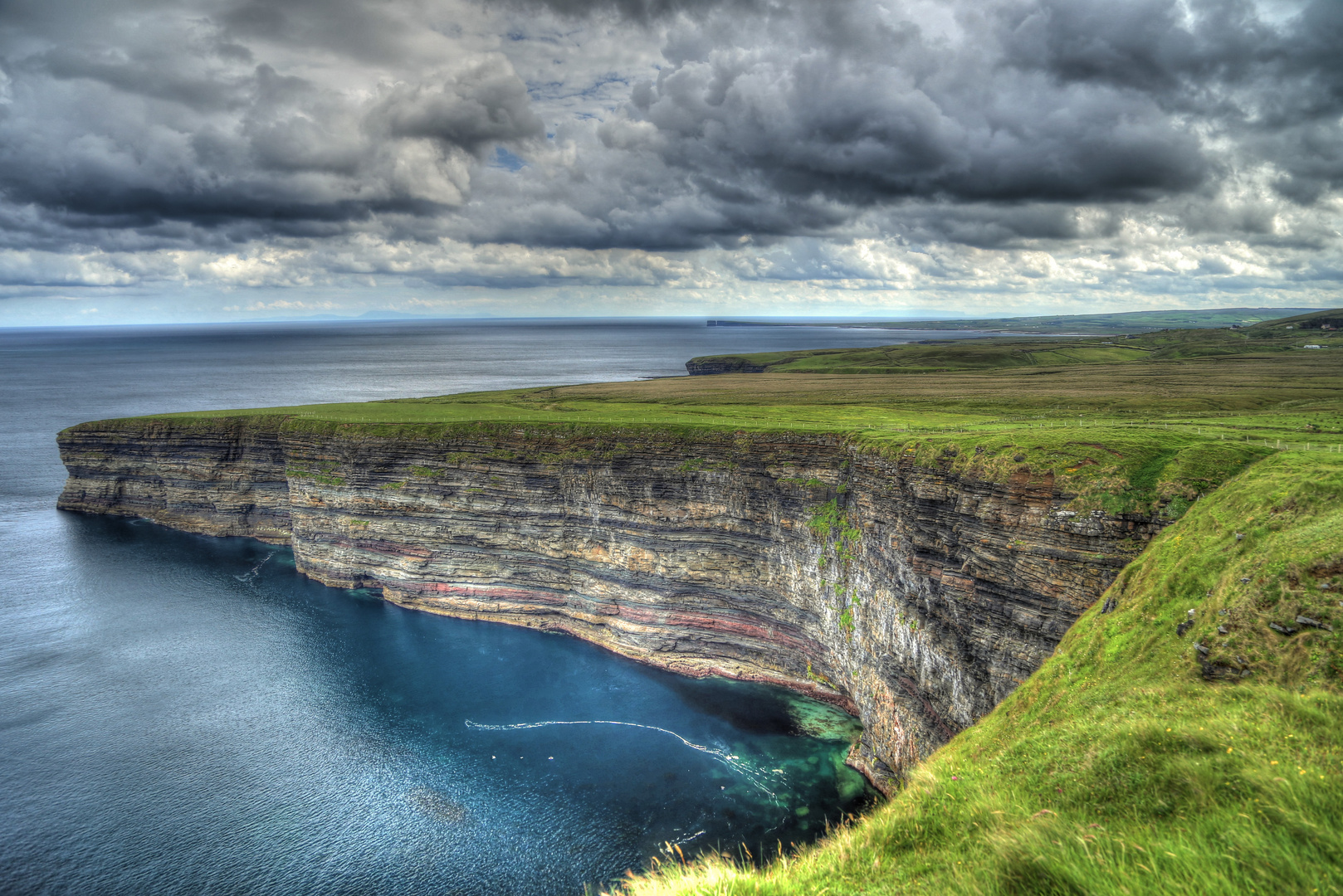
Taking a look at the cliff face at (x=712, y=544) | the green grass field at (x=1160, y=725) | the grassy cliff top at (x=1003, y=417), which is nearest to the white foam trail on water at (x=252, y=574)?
the cliff face at (x=712, y=544)

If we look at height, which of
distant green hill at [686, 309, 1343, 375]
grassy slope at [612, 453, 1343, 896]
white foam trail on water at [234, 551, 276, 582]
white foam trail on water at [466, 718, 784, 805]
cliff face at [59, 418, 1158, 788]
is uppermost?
distant green hill at [686, 309, 1343, 375]

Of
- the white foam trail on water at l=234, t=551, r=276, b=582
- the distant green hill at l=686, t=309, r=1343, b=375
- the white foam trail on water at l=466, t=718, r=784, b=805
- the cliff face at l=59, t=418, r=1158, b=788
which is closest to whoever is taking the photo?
the cliff face at l=59, t=418, r=1158, b=788

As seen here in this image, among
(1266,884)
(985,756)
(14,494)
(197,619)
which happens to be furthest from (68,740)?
(14,494)

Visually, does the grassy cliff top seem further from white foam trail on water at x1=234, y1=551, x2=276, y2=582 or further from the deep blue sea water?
the deep blue sea water

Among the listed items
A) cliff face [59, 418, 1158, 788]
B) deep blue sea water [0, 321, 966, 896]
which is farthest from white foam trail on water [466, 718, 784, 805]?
cliff face [59, 418, 1158, 788]

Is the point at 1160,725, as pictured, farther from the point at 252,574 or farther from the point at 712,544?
the point at 252,574
